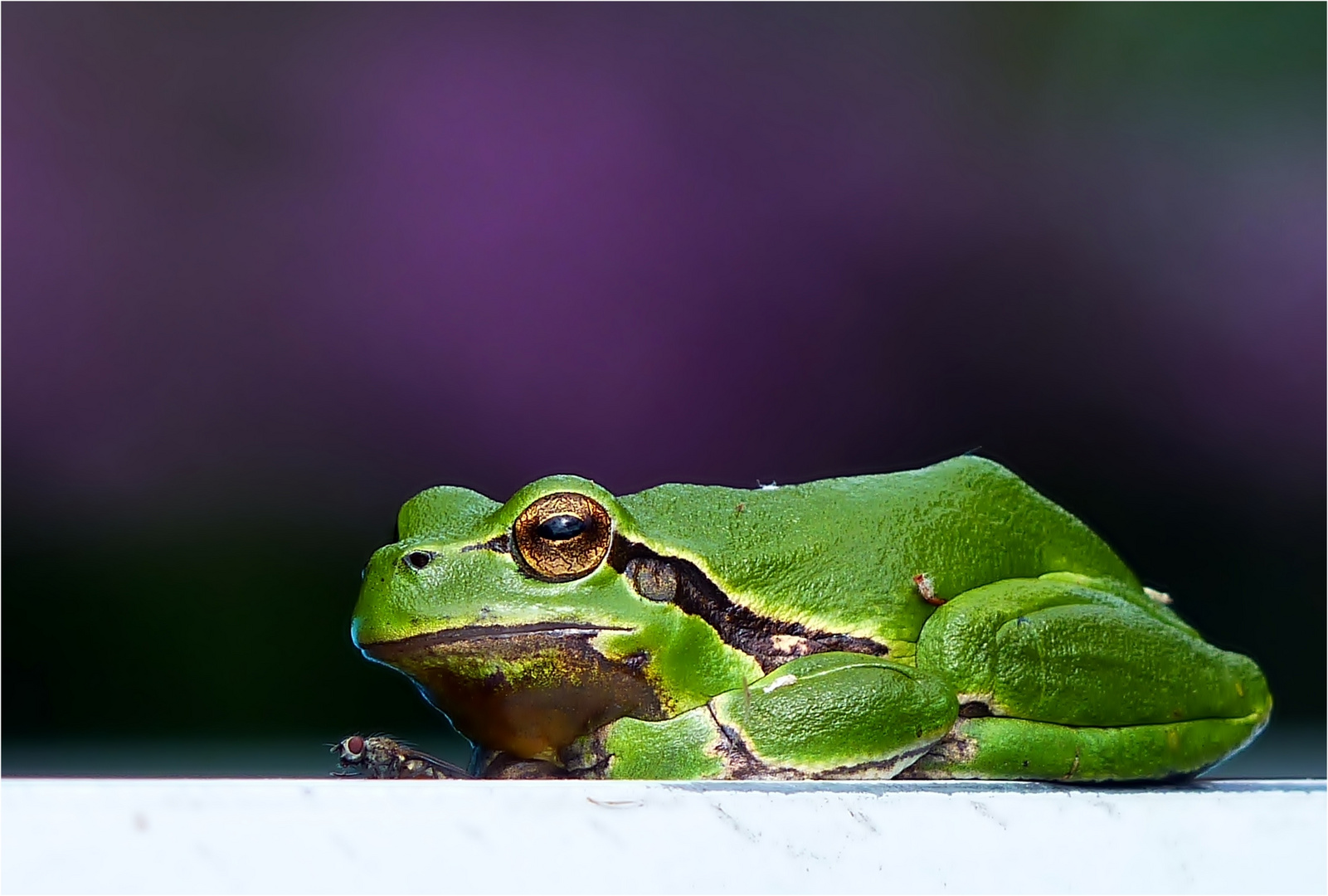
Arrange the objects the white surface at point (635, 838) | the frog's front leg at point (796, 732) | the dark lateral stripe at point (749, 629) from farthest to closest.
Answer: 1. the dark lateral stripe at point (749, 629)
2. the frog's front leg at point (796, 732)
3. the white surface at point (635, 838)

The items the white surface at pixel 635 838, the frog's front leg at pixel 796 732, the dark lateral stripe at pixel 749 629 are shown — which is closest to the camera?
the white surface at pixel 635 838

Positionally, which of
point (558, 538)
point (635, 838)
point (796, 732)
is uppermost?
point (558, 538)

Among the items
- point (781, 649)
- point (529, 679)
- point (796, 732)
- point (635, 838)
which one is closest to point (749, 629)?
point (781, 649)

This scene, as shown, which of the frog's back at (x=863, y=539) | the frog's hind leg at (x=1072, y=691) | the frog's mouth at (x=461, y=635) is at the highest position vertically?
the frog's back at (x=863, y=539)

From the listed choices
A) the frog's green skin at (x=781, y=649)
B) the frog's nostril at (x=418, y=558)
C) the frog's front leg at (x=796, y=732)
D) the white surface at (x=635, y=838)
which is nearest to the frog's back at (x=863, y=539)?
the frog's green skin at (x=781, y=649)

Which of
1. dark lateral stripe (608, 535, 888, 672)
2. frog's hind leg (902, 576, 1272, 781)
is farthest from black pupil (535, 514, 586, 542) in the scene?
frog's hind leg (902, 576, 1272, 781)

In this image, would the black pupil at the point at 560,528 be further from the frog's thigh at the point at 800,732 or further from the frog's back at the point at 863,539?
the frog's thigh at the point at 800,732

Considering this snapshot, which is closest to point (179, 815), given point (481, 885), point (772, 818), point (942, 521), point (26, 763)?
point (481, 885)

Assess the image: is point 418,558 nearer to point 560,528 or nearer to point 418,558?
point 418,558
